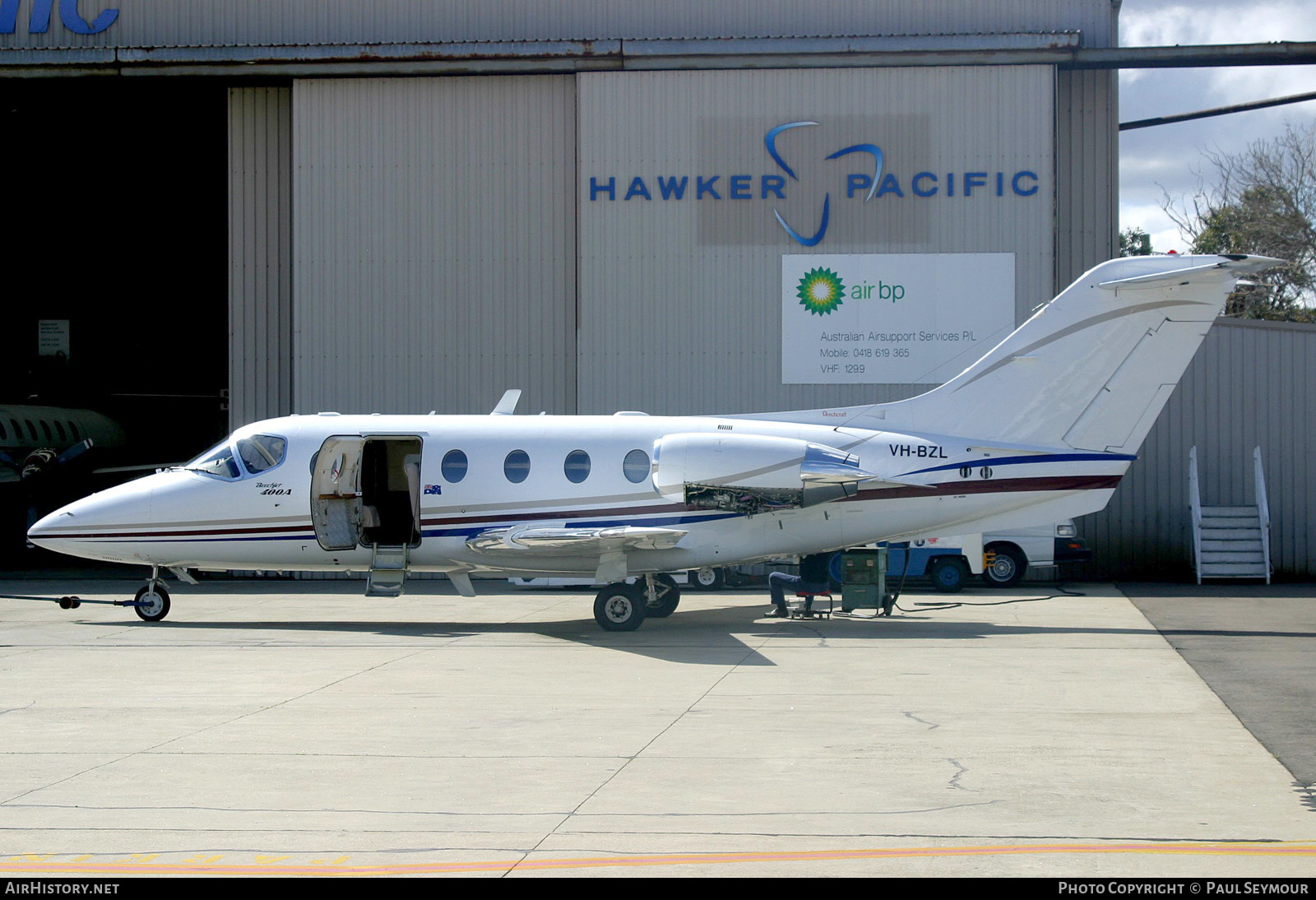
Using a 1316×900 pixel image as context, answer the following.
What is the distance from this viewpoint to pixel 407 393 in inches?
1064

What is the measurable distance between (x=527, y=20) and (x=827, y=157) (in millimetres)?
7450

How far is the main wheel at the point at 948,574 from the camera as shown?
24.5 m

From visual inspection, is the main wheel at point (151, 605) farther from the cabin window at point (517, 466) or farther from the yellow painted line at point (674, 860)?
the yellow painted line at point (674, 860)

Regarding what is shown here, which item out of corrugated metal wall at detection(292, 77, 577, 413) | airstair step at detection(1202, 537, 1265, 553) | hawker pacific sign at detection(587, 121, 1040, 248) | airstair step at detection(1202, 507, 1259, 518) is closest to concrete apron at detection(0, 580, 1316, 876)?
airstair step at detection(1202, 537, 1265, 553)

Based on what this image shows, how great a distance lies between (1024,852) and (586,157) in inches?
860

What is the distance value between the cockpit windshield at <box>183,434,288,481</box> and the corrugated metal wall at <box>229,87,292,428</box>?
9921 millimetres

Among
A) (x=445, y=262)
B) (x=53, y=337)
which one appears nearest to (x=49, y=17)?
(x=445, y=262)

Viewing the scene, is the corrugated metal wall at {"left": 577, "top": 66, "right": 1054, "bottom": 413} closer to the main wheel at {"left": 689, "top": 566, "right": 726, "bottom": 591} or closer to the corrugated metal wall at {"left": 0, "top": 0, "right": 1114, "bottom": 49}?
the corrugated metal wall at {"left": 0, "top": 0, "right": 1114, "bottom": 49}

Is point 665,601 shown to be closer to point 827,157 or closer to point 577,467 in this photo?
point 577,467

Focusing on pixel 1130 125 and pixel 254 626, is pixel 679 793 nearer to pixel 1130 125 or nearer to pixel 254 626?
pixel 254 626

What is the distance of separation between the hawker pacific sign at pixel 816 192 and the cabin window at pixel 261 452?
1055 centimetres

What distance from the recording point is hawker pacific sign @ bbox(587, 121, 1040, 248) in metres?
25.6

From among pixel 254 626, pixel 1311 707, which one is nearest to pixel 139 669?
pixel 254 626

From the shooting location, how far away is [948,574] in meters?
24.6
